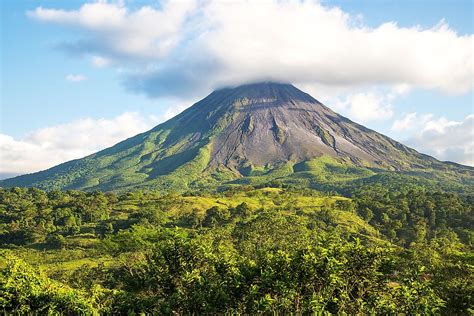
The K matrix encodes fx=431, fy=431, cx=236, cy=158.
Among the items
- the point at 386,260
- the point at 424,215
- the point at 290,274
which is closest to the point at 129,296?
the point at 290,274

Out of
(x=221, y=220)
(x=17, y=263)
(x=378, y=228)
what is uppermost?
(x=17, y=263)

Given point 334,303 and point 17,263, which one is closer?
point 334,303

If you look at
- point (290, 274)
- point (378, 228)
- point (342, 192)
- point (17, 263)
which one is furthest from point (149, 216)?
point (342, 192)

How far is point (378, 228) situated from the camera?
110 m

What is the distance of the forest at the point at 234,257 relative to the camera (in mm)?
30484

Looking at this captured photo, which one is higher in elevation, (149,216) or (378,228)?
(149,216)

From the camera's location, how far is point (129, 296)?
111 feet

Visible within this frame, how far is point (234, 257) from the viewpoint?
40.9m

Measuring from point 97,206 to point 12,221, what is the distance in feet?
67.4

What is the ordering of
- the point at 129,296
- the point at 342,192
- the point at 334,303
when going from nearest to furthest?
the point at 334,303 → the point at 129,296 → the point at 342,192

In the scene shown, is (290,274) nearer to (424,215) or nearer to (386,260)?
(386,260)

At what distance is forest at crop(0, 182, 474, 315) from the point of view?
30484mm

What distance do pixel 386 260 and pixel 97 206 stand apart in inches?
3787

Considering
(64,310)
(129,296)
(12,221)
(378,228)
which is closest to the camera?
(64,310)
